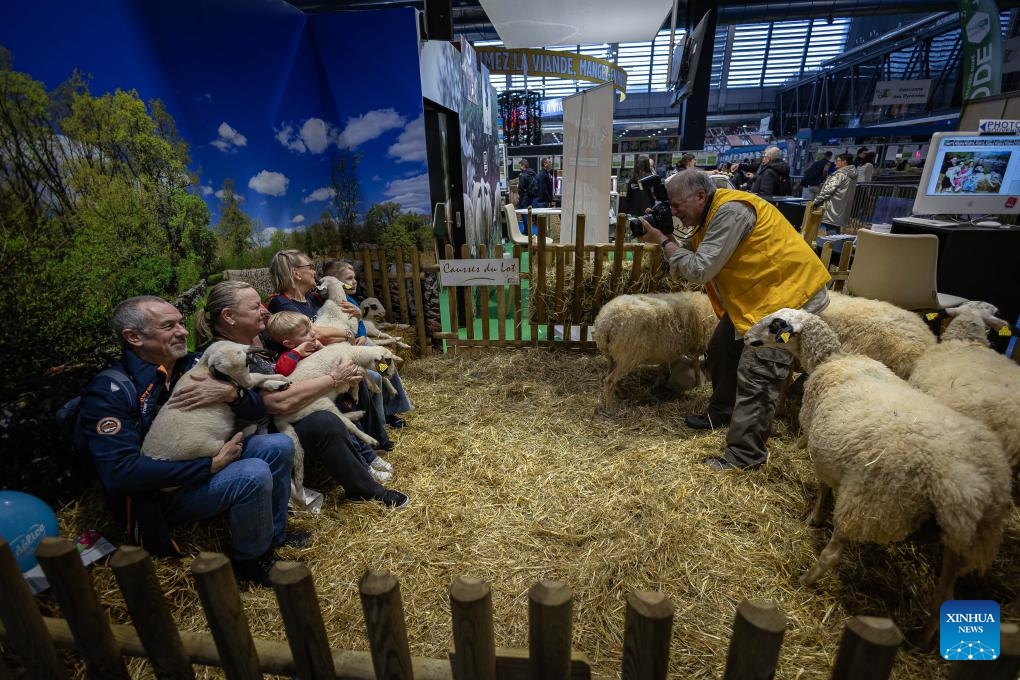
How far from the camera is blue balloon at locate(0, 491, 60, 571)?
6.07 feet

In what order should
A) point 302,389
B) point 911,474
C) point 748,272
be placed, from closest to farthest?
point 911,474
point 302,389
point 748,272

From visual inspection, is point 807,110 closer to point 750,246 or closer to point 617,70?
point 617,70

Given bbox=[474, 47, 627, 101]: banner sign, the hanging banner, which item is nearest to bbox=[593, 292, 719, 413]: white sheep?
the hanging banner

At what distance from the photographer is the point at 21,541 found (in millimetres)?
1868

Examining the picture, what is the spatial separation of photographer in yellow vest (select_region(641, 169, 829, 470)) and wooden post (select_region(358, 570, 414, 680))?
260cm

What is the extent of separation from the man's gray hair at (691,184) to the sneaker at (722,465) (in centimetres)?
181

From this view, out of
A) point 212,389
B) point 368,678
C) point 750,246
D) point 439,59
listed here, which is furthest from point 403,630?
point 439,59

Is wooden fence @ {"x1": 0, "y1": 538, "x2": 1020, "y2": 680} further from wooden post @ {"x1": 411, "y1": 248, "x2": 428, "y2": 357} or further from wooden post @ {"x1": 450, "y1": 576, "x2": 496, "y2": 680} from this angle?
wooden post @ {"x1": 411, "y1": 248, "x2": 428, "y2": 357}

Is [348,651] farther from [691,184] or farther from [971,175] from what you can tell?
[971,175]

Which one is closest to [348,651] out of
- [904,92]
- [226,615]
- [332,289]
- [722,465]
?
[226,615]

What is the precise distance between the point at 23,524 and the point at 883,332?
4.82 metres

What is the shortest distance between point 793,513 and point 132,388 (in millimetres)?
3564

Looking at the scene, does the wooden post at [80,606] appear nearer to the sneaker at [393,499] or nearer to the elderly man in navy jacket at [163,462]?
the elderly man in navy jacket at [163,462]

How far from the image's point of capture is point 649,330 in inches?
147
